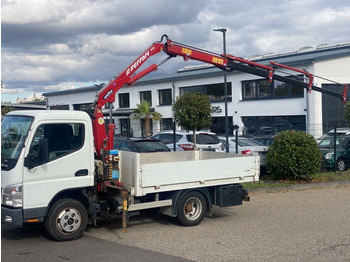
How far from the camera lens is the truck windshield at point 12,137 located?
26.9 ft

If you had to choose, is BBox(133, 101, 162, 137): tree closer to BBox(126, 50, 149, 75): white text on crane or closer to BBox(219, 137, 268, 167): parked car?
BBox(219, 137, 268, 167): parked car

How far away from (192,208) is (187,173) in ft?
2.92

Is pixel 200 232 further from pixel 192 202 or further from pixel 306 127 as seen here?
pixel 306 127

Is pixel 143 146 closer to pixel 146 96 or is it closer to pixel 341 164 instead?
pixel 341 164

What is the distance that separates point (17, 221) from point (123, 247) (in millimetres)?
1788

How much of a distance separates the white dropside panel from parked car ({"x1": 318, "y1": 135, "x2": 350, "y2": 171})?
30.1 feet

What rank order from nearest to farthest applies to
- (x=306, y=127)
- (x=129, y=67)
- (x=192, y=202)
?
(x=192, y=202), (x=129, y=67), (x=306, y=127)

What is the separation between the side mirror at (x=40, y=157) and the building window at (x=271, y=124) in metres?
25.3

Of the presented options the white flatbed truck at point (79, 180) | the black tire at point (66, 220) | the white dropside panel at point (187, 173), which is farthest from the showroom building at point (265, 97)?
the black tire at point (66, 220)

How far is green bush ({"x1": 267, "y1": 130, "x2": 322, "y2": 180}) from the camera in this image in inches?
611

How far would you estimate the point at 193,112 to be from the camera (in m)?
20.8

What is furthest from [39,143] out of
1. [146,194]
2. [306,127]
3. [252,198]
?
[306,127]

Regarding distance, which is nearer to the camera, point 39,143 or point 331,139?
point 39,143

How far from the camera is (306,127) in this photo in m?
30.3
